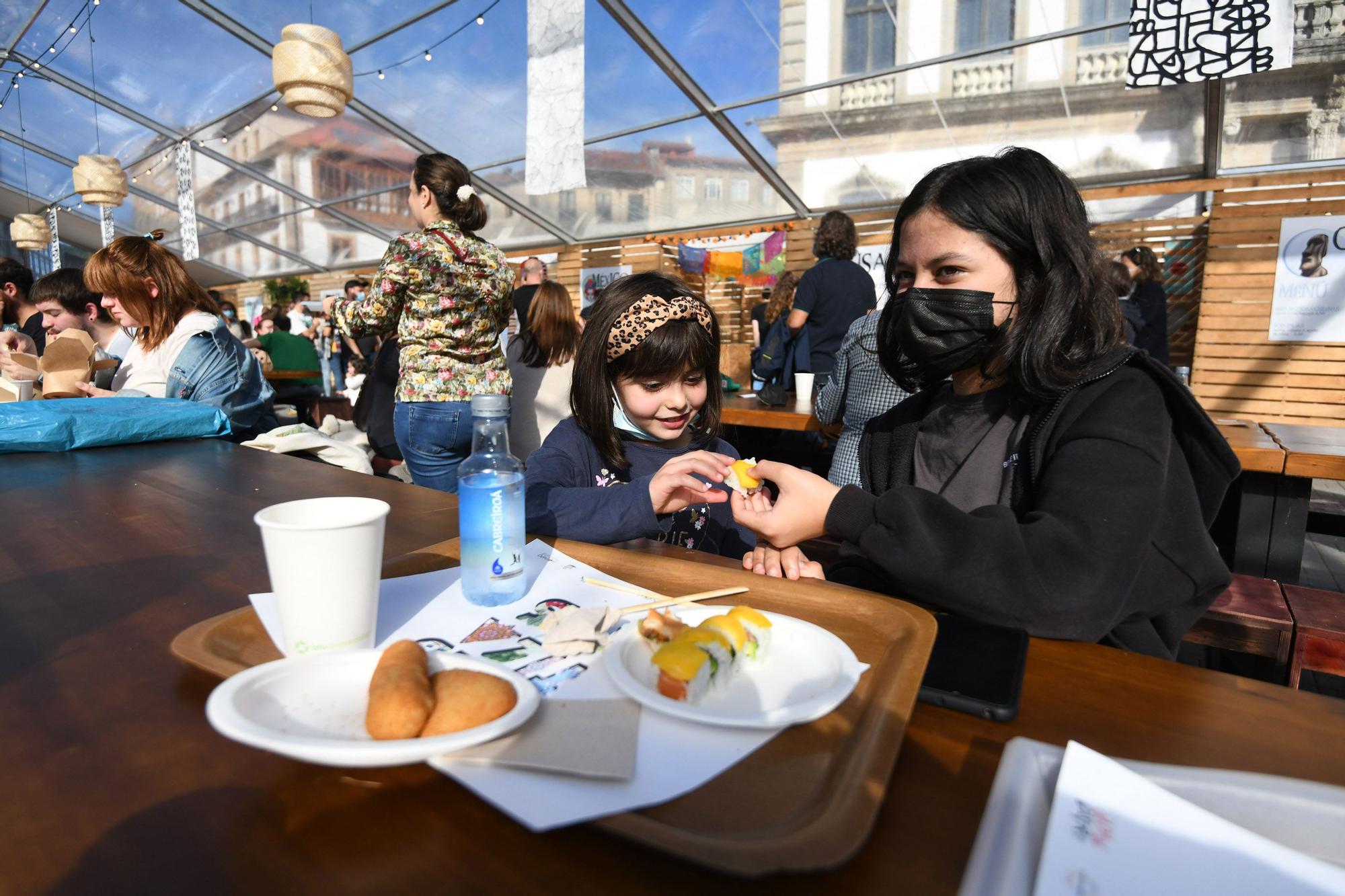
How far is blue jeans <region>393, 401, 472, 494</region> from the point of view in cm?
309

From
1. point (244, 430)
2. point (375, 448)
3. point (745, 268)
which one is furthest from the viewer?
point (745, 268)

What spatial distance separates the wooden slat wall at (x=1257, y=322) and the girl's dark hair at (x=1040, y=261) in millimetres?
7174

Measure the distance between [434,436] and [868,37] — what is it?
500 centimetres

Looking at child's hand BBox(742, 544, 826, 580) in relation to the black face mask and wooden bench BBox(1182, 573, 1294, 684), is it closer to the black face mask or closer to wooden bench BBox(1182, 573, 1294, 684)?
the black face mask

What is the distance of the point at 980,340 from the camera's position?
131 cm

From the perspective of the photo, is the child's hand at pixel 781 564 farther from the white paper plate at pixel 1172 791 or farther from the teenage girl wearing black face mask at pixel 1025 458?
the white paper plate at pixel 1172 791

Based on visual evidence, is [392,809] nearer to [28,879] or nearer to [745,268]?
[28,879]

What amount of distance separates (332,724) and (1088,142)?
771 cm

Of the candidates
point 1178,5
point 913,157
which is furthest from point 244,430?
point 913,157

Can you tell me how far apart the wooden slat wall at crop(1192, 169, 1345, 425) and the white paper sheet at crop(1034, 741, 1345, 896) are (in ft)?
26.9

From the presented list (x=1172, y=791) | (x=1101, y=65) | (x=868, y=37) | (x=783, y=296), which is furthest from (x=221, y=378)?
(x=1101, y=65)

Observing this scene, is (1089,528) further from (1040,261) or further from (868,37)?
(868,37)

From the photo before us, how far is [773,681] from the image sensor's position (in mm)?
729

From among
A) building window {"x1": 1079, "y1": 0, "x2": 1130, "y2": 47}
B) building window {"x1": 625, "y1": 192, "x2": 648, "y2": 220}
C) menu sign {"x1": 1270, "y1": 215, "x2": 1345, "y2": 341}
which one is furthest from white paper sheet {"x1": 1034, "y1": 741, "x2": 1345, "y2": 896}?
building window {"x1": 625, "y1": 192, "x2": 648, "y2": 220}
